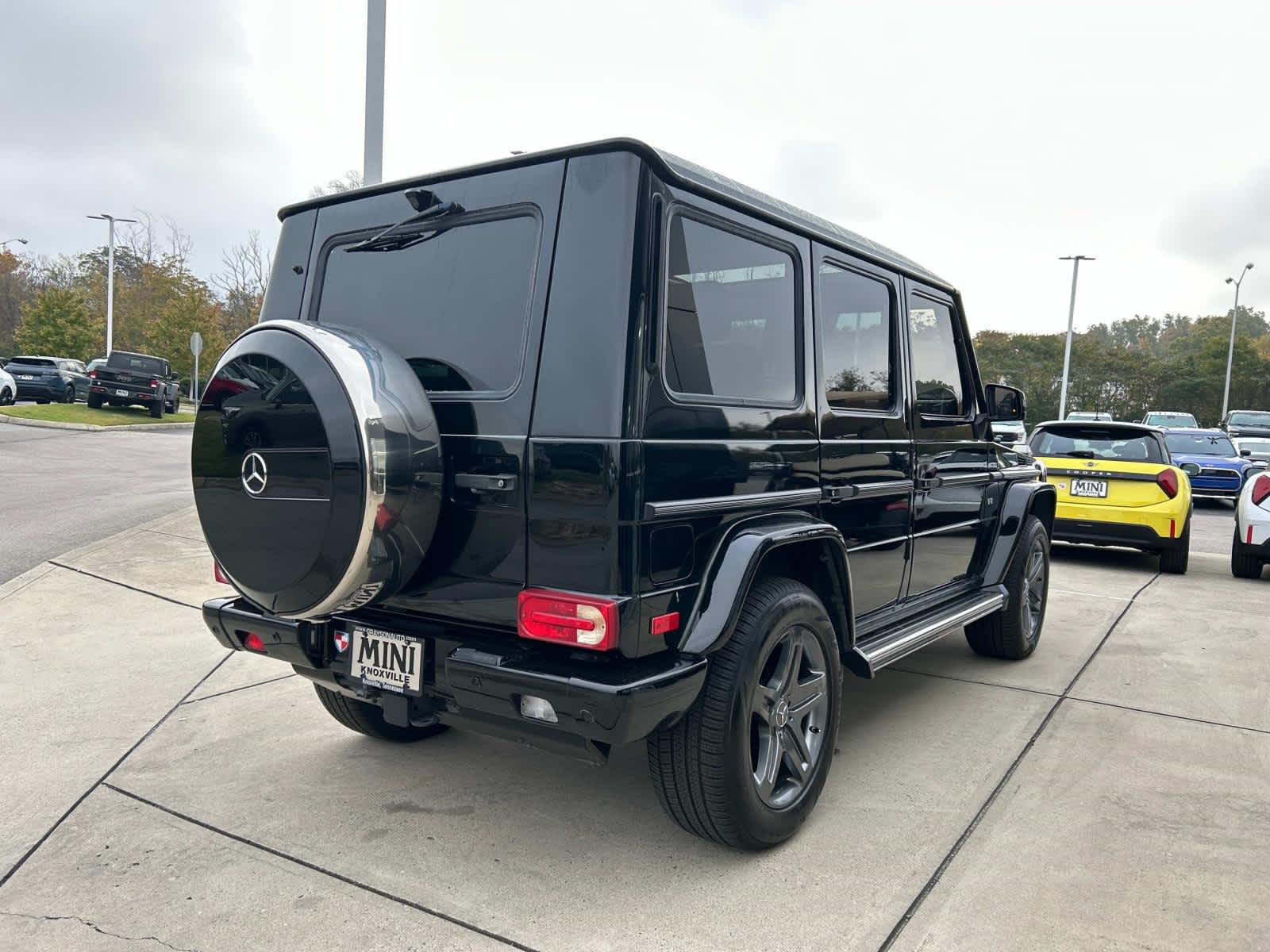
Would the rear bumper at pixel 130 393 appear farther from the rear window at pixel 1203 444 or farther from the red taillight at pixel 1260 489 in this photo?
the red taillight at pixel 1260 489

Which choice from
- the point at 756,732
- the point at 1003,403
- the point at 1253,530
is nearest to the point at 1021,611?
the point at 1003,403

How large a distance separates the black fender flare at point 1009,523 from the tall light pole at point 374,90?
5062mm

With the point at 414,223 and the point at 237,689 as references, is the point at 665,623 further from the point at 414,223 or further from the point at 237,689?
the point at 237,689

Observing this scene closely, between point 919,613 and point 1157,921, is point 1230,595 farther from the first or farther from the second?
point 1157,921

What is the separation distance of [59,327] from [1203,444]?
132ft

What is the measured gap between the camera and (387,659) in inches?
112

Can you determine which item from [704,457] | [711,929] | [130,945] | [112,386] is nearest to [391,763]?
[130,945]

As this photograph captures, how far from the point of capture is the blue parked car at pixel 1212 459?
53.8ft

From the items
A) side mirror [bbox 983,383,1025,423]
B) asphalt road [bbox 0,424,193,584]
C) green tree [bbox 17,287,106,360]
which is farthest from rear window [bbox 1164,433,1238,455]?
green tree [bbox 17,287,106,360]

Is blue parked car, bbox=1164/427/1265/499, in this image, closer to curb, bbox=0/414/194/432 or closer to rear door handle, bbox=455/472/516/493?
rear door handle, bbox=455/472/516/493

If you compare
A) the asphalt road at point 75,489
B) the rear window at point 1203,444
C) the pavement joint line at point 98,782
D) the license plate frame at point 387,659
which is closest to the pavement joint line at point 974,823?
the license plate frame at point 387,659

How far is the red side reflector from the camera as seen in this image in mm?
2551

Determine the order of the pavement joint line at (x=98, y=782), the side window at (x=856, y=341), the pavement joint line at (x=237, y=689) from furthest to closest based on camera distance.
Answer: the pavement joint line at (x=237, y=689)
the side window at (x=856, y=341)
the pavement joint line at (x=98, y=782)

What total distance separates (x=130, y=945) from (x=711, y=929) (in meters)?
1.54
